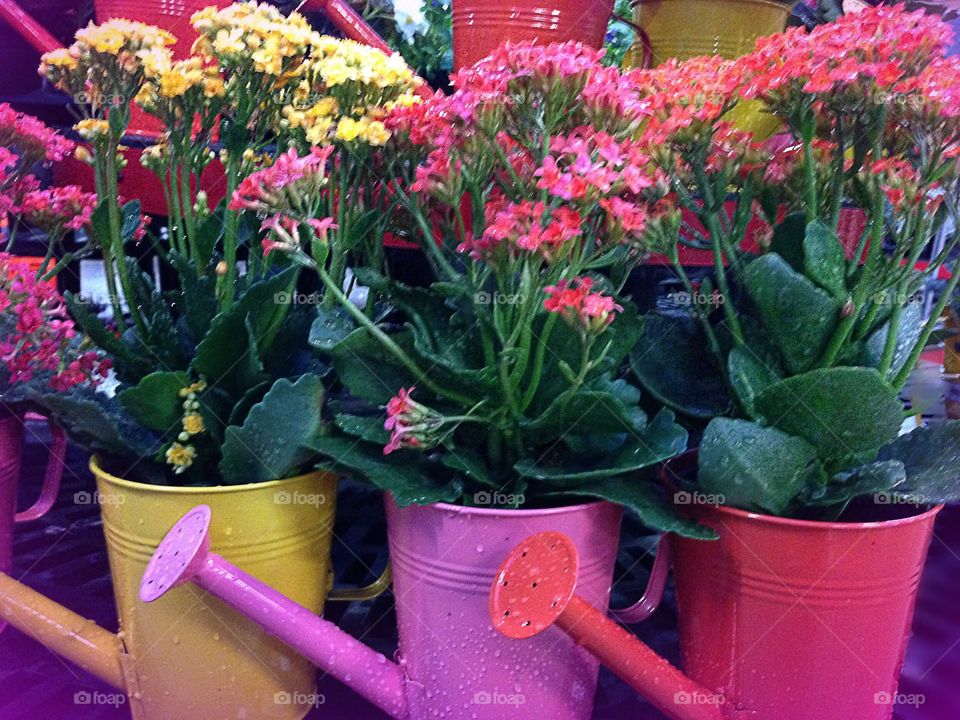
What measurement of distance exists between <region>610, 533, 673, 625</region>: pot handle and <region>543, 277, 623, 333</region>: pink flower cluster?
0.72ft

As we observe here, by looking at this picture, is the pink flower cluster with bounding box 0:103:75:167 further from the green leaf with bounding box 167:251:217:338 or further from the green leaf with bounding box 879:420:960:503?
the green leaf with bounding box 879:420:960:503

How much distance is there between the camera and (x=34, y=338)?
543mm

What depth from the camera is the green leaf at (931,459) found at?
1.53 ft

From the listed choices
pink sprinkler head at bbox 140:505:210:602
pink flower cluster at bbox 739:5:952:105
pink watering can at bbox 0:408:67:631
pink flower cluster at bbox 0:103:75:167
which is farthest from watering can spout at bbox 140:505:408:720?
pink flower cluster at bbox 739:5:952:105

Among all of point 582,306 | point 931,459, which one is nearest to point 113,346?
point 582,306

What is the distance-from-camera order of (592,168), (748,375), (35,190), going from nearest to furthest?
(592,168)
(748,375)
(35,190)

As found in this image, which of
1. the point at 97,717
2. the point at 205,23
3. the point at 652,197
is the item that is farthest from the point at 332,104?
the point at 97,717

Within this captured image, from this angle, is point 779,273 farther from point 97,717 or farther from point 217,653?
point 97,717

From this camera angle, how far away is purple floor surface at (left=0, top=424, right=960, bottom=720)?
563 millimetres

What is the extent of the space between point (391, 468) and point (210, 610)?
0.16 meters

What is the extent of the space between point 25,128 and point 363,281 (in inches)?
11.8

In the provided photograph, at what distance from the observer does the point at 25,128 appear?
0.57 meters

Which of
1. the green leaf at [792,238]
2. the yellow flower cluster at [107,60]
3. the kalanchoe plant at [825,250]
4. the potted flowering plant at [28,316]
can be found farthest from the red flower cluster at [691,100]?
the potted flowering plant at [28,316]

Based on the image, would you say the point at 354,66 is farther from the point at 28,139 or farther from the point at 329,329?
the point at 28,139
